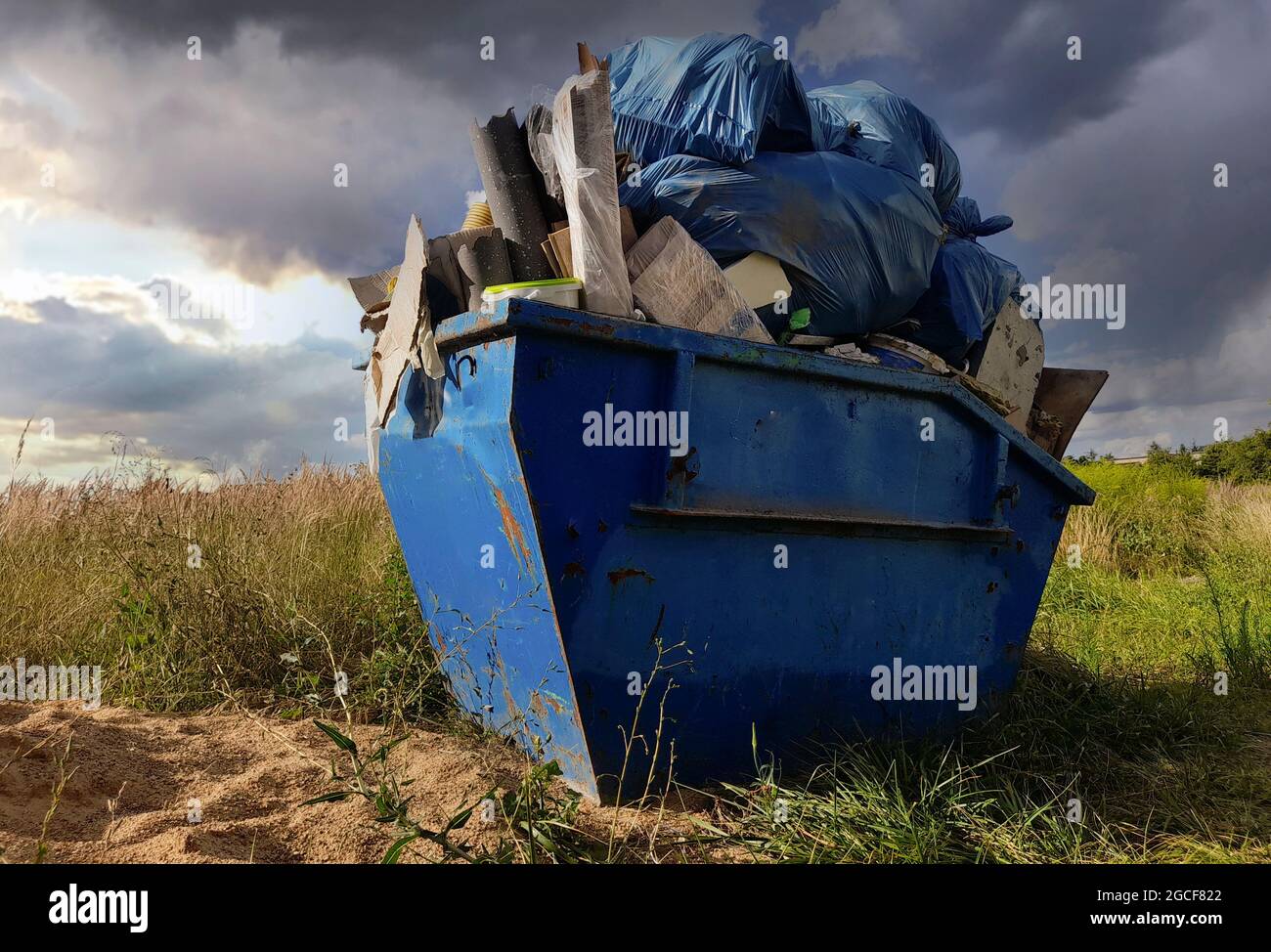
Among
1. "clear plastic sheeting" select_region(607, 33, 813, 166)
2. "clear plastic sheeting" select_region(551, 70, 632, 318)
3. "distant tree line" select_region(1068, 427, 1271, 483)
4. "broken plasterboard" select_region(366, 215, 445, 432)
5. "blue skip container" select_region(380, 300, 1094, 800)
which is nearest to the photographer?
"blue skip container" select_region(380, 300, 1094, 800)

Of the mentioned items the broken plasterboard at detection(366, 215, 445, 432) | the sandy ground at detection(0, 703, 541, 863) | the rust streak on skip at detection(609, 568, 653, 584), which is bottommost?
the sandy ground at detection(0, 703, 541, 863)

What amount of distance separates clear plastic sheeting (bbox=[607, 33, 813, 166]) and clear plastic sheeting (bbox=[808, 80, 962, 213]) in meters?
0.19

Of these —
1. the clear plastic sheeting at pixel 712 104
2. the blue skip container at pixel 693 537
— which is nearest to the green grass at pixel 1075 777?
the blue skip container at pixel 693 537

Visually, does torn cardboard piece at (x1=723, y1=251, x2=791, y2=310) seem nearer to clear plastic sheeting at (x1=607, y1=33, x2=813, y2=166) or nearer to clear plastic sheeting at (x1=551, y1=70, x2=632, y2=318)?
clear plastic sheeting at (x1=607, y1=33, x2=813, y2=166)

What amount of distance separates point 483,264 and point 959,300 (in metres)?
2.05

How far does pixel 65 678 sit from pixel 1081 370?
4681 mm

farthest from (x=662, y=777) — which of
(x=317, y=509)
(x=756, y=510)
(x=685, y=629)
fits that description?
(x=317, y=509)

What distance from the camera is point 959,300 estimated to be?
369cm

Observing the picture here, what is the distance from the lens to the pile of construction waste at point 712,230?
2629 millimetres

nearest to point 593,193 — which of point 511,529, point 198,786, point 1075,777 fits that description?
point 511,529

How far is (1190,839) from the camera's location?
269cm

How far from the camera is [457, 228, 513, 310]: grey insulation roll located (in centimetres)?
272

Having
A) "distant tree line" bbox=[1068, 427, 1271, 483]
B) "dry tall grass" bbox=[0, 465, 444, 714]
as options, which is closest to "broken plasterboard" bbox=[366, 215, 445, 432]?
"dry tall grass" bbox=[0, 465, 444, 714]
